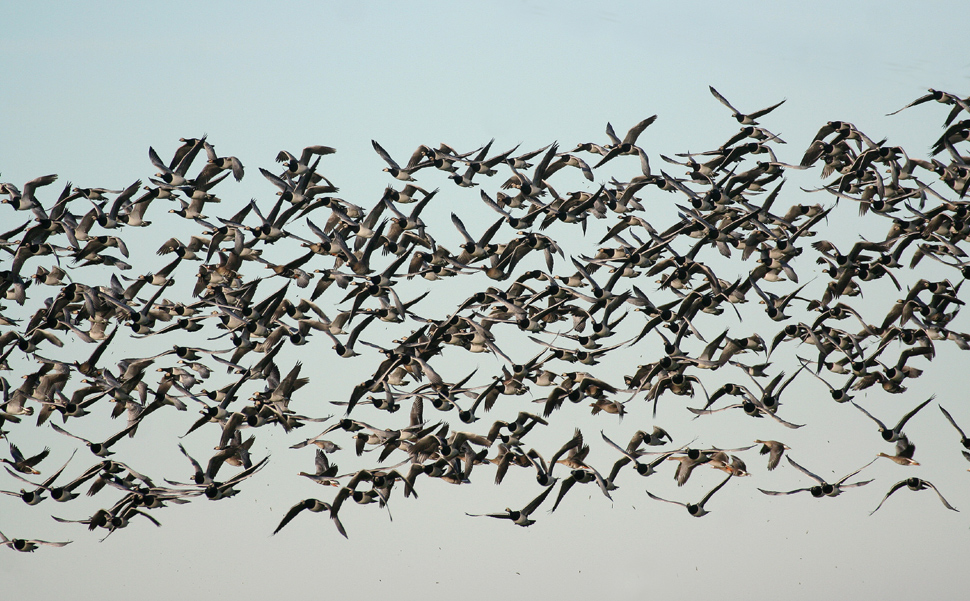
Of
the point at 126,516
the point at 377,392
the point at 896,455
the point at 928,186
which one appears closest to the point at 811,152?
the point at 928,186

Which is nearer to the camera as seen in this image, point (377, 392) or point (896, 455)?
point (896, 455)

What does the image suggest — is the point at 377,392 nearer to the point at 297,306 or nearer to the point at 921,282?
the point at 297,306

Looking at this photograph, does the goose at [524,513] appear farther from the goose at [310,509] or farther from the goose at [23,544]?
the goose at [23,544]

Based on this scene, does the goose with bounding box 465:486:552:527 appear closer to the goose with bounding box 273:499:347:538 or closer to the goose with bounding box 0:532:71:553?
the goose with bounding box 273:499:347:538

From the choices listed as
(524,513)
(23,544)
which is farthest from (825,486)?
(23,544)

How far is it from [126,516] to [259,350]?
6173mm

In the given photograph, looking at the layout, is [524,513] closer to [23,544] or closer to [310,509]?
[310,509]

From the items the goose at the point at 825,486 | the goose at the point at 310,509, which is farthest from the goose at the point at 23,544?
the goose at the point at 825,486

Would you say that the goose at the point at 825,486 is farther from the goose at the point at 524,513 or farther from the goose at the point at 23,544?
the goose at the point at 23,544

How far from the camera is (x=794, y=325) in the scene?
98.3 feet

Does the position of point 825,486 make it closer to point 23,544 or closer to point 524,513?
point 524,513

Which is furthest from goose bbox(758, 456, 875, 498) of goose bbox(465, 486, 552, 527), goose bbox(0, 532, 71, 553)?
goose bbox(0, 532, 71, 553)

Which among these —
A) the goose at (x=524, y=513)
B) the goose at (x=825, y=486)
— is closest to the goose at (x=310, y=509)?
the goose at (x=524, y=513)

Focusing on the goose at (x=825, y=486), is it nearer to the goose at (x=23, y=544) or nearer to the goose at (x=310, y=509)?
the goose at (x=310, y=509)
